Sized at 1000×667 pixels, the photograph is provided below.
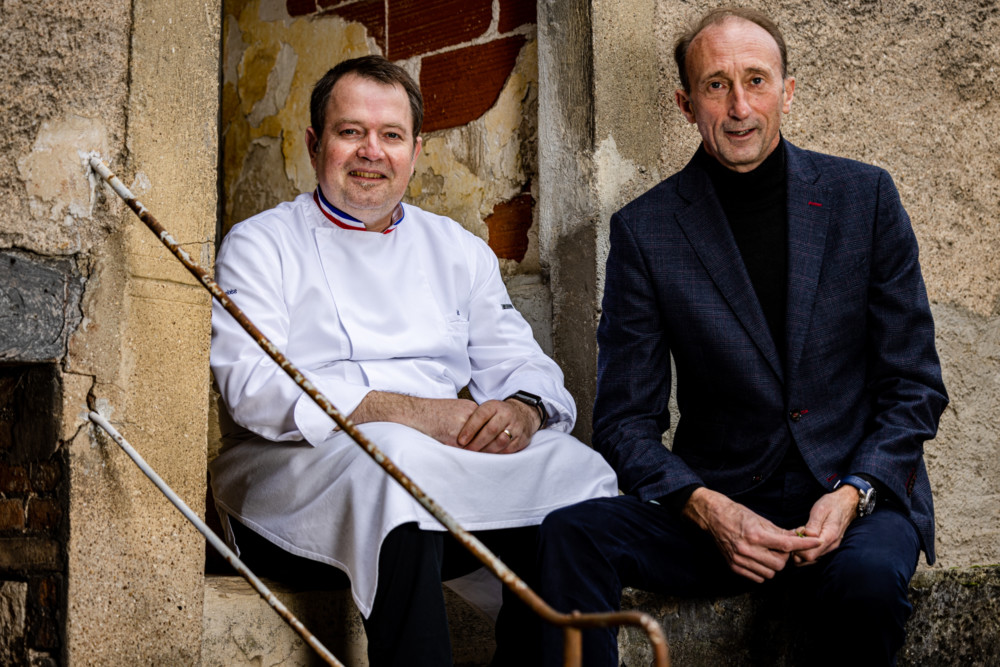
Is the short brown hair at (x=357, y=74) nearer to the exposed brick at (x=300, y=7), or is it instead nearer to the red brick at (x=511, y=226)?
the red brick at (x=511, y=226)

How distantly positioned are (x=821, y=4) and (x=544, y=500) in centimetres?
189

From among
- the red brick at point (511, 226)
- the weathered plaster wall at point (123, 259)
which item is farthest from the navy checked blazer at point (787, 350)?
the weathered plaster wall at point (123, 259)

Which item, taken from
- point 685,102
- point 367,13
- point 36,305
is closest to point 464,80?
point 367,13

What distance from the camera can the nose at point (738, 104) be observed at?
8.58 ft

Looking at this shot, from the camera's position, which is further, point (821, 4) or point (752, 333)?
point (821, 4)

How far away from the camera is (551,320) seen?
3.29 metres

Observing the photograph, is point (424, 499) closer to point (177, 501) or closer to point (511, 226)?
point (177, 501)

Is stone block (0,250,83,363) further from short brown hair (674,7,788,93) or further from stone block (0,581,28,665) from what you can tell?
short brown hair (674,7,788,93)

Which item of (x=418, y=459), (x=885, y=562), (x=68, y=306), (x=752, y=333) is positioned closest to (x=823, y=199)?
(x=752, y=333)

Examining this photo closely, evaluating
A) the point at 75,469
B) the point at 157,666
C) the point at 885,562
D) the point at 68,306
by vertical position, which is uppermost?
the point at 68,306

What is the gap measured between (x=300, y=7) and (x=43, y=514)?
2370 mm

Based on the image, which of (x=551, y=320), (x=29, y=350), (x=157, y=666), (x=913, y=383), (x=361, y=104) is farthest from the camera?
(x=551, y=320)

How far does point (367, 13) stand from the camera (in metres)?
3.74

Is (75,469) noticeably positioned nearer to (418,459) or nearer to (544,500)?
(418,459)
